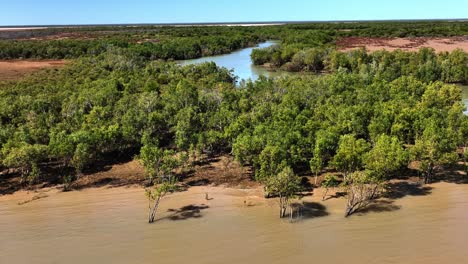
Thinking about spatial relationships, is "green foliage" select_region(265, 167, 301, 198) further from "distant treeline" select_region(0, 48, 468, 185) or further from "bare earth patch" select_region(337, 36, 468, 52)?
"bare earth patch" select_region(337, 36, 468, 52)

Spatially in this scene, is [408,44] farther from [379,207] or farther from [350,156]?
[379,207]

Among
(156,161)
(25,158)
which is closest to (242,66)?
(156,161)

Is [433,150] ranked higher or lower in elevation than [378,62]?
lower

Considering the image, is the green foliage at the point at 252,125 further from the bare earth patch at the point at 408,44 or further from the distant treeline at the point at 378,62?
the bare earth patch at the point at 408,44

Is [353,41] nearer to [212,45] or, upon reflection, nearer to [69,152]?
[212,45]

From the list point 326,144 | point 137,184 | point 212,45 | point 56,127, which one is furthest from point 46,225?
point 212,45

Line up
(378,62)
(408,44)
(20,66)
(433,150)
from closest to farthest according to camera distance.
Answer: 1. (433,150)
2. (378,62)
3. (20,66)
4. (408,44)

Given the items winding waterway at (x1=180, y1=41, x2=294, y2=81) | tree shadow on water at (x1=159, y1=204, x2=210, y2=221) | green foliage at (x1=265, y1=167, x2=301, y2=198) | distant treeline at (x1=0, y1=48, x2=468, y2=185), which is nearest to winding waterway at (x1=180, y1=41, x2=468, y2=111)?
winding waterway at (x1=180, y1=41, x2=294, y2=81)
